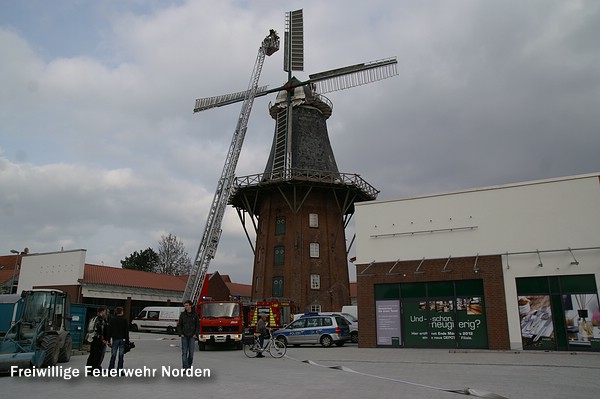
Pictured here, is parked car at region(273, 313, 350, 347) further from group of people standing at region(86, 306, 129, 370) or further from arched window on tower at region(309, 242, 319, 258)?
group of people standing at region(86, 306, 129, 370)

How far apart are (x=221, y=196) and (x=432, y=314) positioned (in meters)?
20.8

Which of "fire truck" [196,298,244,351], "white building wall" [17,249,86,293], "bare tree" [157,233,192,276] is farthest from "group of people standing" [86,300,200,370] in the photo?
"bare tree" [157,233,192,276]

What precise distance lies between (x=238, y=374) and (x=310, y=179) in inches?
935

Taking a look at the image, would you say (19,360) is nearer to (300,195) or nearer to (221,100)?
(300,195)

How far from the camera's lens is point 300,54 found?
4488cm

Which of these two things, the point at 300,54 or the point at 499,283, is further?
the point at 300,54

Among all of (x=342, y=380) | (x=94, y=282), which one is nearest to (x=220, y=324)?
(x=342, y=380)

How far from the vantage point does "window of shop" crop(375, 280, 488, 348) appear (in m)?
20.9

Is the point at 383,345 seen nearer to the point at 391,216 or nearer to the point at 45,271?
the point at 391,216

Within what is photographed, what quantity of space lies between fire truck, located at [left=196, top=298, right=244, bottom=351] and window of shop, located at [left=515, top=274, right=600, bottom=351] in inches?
475

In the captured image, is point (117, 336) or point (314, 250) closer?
point (117, 336)

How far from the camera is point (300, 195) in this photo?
120 feet

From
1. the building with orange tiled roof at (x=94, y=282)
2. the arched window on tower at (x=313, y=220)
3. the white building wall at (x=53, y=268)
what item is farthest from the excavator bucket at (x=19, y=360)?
the white building wall at (x=53, y=268)

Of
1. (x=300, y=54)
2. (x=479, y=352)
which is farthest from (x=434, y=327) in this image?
(x=300, y=54)
